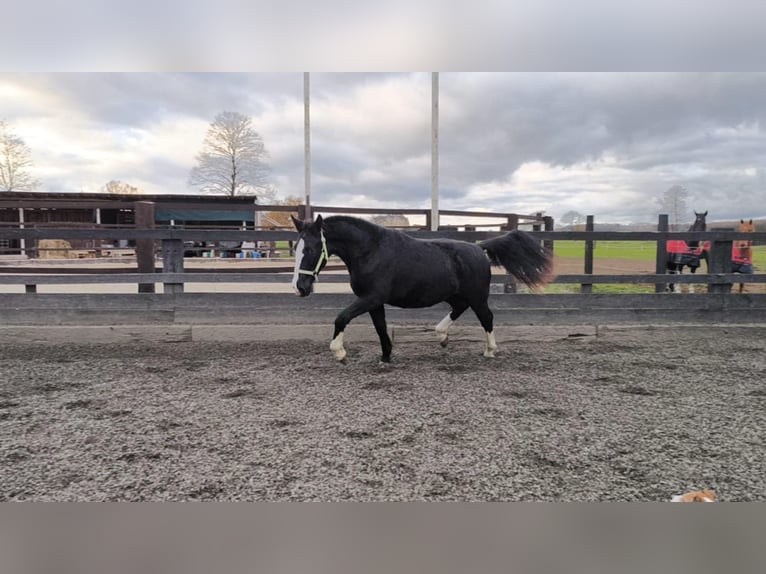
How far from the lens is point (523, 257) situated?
479cm

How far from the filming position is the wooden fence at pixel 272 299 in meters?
4.93

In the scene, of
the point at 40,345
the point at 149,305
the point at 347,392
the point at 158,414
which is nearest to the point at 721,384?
the point at 347,392

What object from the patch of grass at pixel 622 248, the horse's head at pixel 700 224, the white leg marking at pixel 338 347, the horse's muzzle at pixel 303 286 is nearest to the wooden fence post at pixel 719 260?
the patch of grass at pixel 622 248

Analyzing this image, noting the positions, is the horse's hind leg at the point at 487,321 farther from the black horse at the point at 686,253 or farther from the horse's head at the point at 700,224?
the horse's head at the point at 700,224

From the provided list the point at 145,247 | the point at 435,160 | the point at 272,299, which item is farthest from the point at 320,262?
the point at 435,160

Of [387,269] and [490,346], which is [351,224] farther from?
A: [490,346]

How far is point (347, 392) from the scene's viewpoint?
335cm

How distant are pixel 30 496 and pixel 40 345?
3541mm

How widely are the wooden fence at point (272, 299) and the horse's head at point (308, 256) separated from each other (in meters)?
1.26

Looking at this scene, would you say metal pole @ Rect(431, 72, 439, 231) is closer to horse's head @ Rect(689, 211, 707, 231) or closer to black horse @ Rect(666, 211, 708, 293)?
black horse @ Rect(666, 211, 708, 293)

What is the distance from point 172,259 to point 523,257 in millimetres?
3681

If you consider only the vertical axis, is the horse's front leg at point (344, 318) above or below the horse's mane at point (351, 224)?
below

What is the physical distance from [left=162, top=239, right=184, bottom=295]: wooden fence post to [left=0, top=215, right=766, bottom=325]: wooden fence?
1cm

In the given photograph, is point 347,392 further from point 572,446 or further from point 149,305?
point 149,305
